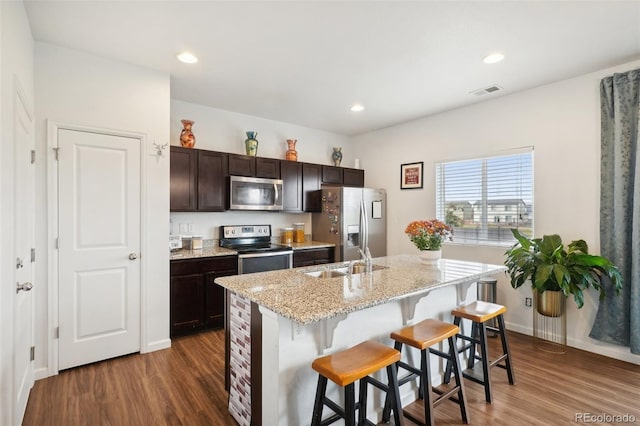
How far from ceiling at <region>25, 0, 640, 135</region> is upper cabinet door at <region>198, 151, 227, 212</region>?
0.76 meters

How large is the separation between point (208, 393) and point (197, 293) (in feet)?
4.33

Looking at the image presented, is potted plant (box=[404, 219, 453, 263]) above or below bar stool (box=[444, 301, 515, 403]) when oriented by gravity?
above

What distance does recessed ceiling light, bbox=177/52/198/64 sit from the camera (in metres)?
2.74

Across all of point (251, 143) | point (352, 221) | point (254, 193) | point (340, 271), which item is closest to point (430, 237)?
point (340, 271)

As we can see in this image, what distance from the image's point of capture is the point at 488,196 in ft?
12.9

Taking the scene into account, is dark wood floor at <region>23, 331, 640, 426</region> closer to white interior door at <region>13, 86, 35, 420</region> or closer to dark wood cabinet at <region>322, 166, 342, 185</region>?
white interior door at <region>13, 86, 35, 420</region>

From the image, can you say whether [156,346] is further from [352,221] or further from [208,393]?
[352,221]

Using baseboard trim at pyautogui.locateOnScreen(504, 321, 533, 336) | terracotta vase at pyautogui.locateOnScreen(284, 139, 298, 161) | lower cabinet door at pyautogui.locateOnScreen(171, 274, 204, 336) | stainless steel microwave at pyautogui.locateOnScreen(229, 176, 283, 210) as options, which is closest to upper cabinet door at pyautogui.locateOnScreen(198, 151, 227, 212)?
stainless steel microwave at pyautogui.locateOnScreen(229, 176, 283, 210)

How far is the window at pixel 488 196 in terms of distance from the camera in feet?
11.8

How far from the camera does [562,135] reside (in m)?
3.28

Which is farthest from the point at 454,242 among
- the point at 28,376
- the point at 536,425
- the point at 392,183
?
the point at 28,376

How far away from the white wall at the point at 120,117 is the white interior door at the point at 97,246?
96mm

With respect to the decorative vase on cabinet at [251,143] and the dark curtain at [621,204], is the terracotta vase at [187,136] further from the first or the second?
the dark curtain at [621,204]

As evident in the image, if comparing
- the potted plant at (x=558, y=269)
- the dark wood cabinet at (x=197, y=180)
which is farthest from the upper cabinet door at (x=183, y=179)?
the potted plant at (x=558, y=269)
